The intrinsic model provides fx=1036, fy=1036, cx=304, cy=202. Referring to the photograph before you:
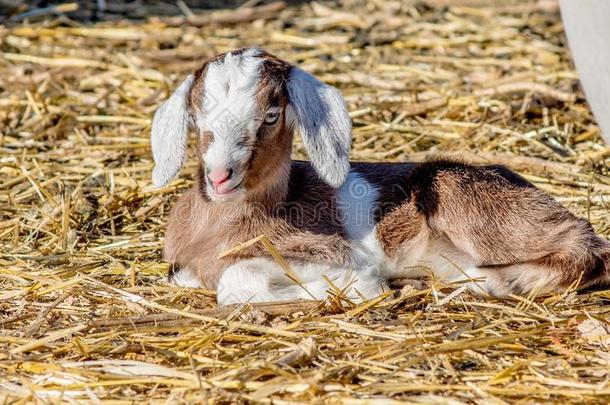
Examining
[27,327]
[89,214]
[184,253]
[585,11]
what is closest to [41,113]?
[89,214]

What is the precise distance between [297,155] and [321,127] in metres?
1.85

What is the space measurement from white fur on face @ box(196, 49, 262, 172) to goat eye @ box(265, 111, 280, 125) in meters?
0.06

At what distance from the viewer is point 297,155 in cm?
624

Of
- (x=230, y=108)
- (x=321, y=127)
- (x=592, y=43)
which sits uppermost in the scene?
(x=592, y=43)

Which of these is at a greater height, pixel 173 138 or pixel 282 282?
pixel 173 138

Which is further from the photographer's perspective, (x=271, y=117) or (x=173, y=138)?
(x=173, y=138)

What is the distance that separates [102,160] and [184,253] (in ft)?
5.77

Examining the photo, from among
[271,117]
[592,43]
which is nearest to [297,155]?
[271,117]

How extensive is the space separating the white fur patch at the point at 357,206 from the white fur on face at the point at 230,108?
683 mm

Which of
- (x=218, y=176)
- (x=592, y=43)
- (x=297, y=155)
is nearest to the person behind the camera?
(x=592, y=43)

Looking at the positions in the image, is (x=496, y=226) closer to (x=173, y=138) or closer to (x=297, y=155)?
(x=173, y=138)

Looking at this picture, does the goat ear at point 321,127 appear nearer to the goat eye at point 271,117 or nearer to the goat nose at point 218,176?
the goat eye at point 271,117

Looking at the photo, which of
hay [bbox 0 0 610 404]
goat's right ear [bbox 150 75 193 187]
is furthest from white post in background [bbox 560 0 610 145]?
goat's right ear [bbox 150 75 193 187]

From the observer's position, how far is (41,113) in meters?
6.90
